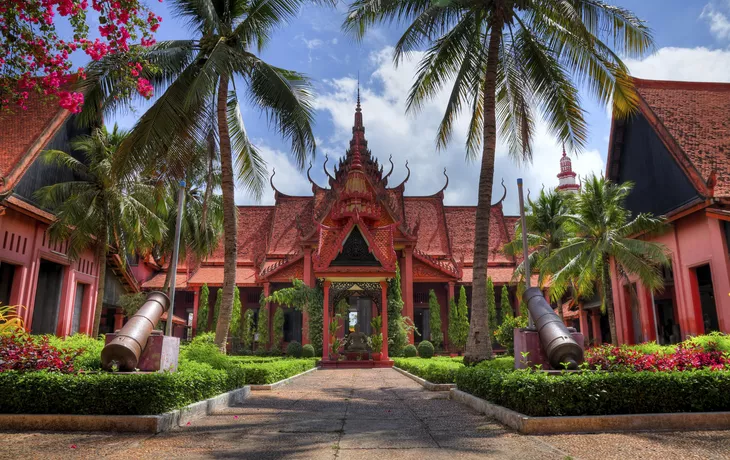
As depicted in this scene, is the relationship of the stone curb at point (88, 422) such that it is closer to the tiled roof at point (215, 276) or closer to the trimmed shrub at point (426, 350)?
the trimmed shrub at point (426, 350)

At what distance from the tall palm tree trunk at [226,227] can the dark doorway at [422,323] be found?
19038 mm

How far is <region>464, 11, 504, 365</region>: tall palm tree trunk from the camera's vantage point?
10312mm

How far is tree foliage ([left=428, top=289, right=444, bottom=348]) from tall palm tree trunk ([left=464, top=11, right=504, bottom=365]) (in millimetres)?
16507

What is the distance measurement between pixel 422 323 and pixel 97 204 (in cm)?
1824

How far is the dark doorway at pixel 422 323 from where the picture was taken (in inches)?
1132

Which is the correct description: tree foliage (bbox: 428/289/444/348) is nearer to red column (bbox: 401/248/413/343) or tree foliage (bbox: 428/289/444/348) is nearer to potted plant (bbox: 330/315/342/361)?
red column (bbox: 401/248/413/343)

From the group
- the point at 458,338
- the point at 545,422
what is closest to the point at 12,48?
the point at 545,422

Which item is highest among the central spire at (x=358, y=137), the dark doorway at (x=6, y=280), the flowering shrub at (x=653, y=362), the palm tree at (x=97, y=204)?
the central spire at (x=358, y=137)

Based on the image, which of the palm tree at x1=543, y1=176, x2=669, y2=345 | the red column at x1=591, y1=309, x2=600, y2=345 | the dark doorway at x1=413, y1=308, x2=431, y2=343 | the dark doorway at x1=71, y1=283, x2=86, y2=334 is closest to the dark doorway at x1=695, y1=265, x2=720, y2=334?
the palm tree at x1=543, y1=176, x2=669, y2=345

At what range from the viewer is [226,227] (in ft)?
36.9

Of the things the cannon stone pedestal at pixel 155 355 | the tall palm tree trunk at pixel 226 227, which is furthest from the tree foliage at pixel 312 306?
the cannon stone pedestal at pixel 155 355

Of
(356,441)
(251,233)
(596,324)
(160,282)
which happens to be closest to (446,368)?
(356,441)

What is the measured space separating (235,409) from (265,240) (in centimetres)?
2512

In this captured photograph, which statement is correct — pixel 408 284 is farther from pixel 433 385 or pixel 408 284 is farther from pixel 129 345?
pixel 129 345
